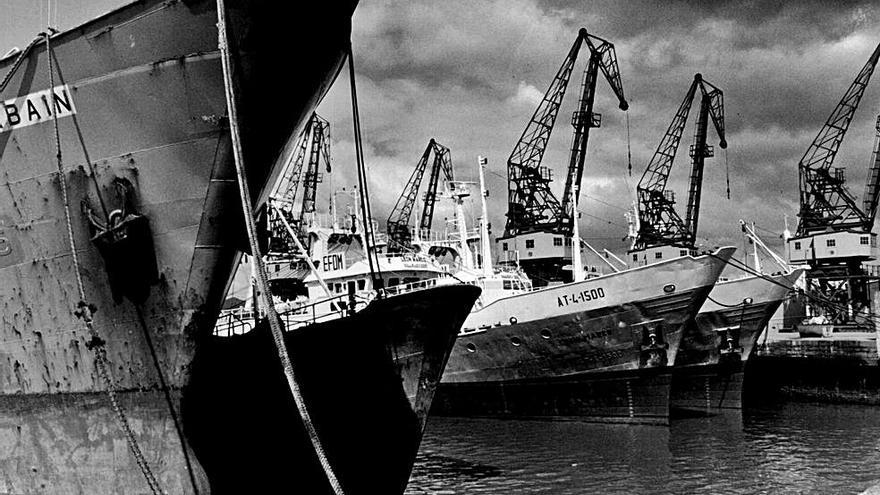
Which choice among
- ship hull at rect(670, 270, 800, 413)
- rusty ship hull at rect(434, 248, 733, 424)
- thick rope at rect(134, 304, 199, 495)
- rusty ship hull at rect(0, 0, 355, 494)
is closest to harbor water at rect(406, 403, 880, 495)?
rusty ship hull at rect(434, 248, 733, 424)

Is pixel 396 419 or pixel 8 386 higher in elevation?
pixel 8 386

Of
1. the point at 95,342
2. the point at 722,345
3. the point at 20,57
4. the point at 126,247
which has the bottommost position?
the point at 722,345

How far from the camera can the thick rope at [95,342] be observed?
27.8 ft

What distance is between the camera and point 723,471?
647 inches

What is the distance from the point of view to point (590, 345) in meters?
22.2

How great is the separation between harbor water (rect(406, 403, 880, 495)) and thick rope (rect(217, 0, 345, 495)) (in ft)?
26.0

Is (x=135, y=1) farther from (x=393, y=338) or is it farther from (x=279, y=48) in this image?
(x=393, y=338)

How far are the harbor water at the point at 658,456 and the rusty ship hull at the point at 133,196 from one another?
285 inches

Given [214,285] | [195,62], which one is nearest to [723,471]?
[214,285]

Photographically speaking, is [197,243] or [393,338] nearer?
[197,243]

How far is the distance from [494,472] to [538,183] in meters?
32.8

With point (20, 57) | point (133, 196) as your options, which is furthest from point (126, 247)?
point (20, 57)

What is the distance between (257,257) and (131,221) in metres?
1.96

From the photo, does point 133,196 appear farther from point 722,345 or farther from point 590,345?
point 722,345
